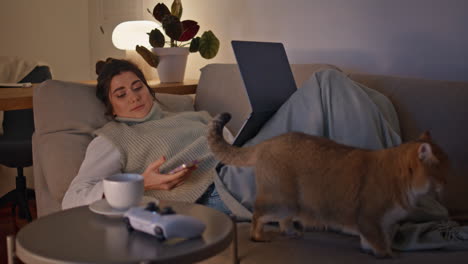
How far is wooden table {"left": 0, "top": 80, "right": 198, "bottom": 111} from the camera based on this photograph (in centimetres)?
218

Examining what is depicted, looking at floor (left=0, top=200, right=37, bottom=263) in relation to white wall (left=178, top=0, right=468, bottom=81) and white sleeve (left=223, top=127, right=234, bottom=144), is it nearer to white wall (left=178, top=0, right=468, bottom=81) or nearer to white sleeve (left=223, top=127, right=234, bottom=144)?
white sleeve (left=223, top=127, right=234, bottom=144)

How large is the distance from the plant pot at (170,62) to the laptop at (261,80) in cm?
115

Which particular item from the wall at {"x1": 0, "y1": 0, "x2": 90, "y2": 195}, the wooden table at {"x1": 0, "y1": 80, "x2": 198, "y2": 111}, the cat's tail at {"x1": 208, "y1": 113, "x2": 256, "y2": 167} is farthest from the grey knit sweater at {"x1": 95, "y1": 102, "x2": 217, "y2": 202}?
the wall at {"x1": 0, "y1": 0, "x2": 90, "y2": 195}

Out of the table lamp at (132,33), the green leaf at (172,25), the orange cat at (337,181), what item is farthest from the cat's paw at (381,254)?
the table lamp at (132,33)

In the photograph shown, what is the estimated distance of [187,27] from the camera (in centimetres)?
296

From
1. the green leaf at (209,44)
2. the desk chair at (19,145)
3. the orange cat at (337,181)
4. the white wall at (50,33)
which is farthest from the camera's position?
the white wall at (50,33)

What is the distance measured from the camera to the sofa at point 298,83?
53.0 inches

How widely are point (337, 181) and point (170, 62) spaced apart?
1733 mm

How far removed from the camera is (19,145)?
3.02m

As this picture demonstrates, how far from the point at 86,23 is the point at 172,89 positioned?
2307mm

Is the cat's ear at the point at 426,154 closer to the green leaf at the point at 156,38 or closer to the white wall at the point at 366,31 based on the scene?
the white wall at the point at 366,31

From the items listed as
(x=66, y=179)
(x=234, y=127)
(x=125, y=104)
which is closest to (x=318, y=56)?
(x=234, y=127)

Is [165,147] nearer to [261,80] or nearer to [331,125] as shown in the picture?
[261,80]

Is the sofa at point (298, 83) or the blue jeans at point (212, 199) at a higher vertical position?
the sofa at point (298, 83)
